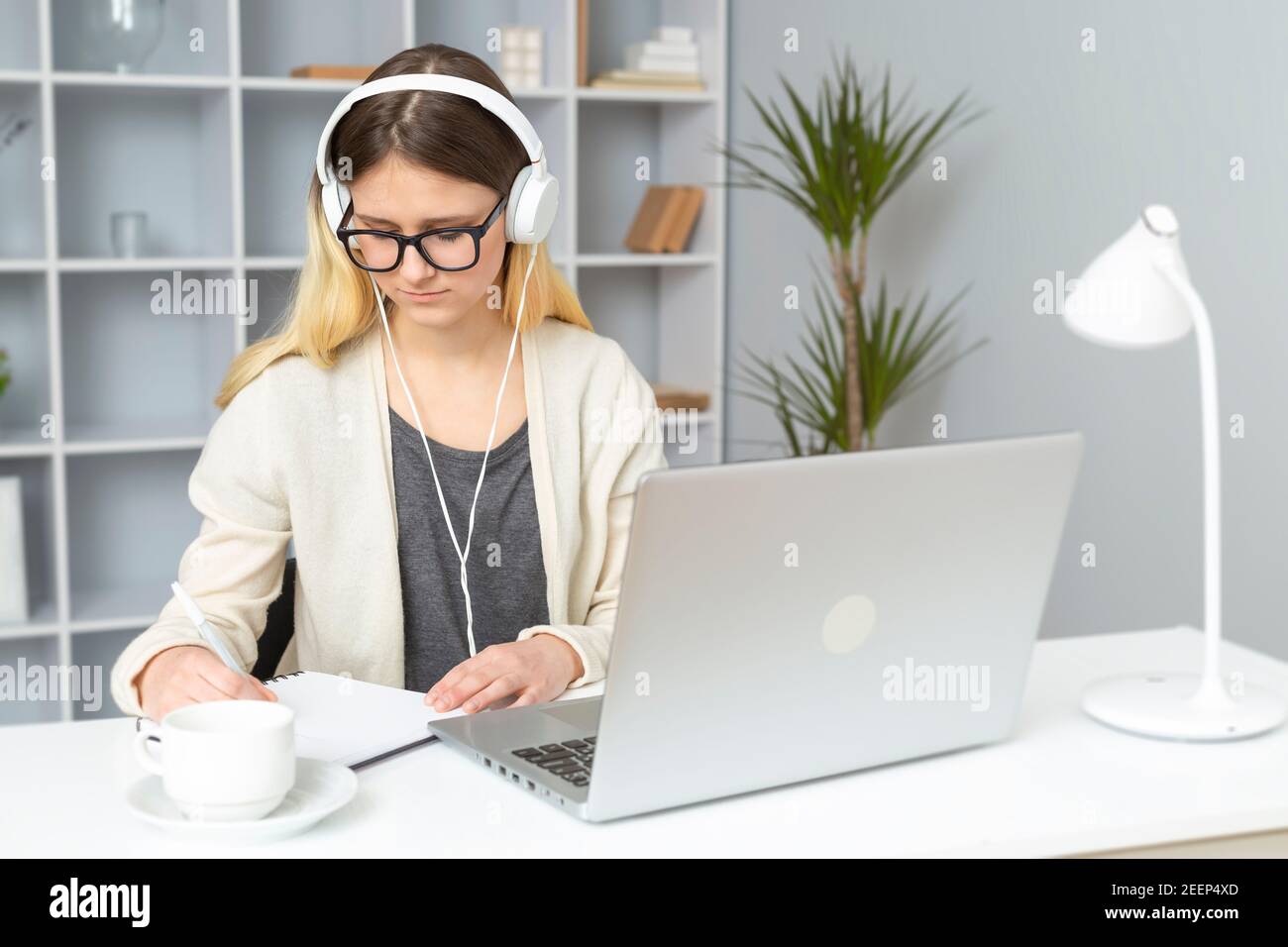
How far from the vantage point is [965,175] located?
113 inches

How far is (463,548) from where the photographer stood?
1834 millimetres

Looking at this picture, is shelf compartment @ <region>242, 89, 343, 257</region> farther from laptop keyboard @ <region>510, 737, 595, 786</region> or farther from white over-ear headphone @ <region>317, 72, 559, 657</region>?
laptop keyboard @ <region>510, 737, 595, 786</region>

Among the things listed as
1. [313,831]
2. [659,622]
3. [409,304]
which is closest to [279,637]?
[409,304]

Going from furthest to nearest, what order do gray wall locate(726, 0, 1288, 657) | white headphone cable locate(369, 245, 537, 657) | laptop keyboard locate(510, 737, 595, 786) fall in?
gray wall locate(726, 0, 1288, 657) < white headphone cable locate(369, 245, 537, 657) < laptop keyboard locate(510, 737, 595, 786)

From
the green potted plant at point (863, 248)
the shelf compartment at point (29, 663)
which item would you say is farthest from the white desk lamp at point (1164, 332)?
the shelf compartment at point (29, 663)

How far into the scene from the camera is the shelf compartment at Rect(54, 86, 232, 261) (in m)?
3.43

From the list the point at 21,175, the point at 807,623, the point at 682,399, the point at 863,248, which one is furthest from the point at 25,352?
the point at 807,623

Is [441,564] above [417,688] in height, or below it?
above

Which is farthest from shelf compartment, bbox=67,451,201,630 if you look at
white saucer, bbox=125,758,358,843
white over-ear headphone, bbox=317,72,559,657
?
white saucer, bbox=125,758,358,843

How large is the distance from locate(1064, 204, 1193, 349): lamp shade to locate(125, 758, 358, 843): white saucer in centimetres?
76

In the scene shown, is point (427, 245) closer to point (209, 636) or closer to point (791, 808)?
point (209, 636)

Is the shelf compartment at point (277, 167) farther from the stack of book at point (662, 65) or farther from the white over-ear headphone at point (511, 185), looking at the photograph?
the white over-ear headphone at point (511, 185)

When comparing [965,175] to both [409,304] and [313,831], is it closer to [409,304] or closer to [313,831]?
[409,304]
